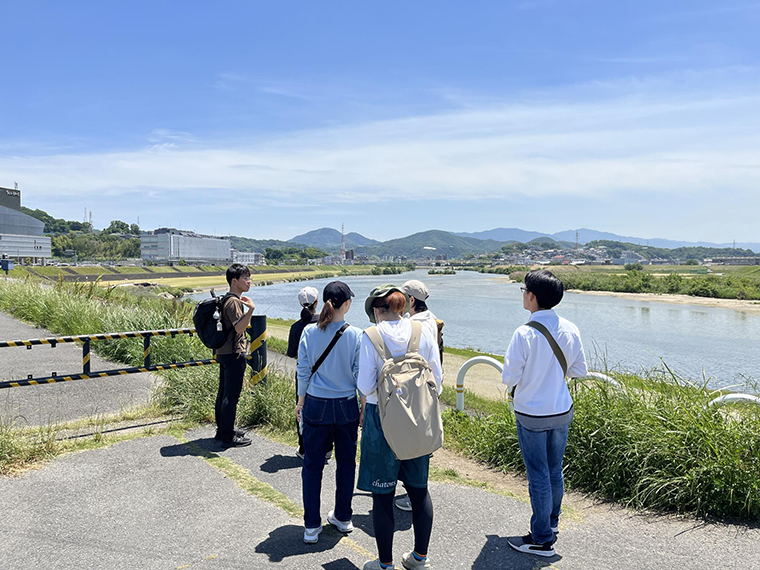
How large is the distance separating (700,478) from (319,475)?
2.79 metres

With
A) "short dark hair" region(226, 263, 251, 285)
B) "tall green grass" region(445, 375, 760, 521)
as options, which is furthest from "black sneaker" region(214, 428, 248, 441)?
"tall green grass" region(445, 375, 760, 521)

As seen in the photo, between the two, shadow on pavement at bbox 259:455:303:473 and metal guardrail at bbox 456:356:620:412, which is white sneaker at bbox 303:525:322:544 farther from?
metal guardrail at bbox 456:356:620:412

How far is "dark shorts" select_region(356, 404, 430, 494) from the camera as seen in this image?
9.91ft

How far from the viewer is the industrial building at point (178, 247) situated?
497 feet

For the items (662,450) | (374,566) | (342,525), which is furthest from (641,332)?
(374,566)

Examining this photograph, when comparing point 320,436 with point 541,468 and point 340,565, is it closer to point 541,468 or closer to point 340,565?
point 340,565

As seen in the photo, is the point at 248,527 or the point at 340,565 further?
the point at 248,527

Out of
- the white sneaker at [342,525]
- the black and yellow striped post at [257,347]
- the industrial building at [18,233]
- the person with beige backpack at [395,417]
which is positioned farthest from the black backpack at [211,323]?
the industrial building at [18,233]

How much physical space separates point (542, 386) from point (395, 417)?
1036mm

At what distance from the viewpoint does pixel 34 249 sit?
106875 mm

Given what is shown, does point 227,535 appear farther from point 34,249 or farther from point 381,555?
point 34,249

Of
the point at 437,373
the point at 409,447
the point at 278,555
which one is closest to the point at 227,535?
the point at 278,555

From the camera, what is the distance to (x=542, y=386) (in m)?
3.36

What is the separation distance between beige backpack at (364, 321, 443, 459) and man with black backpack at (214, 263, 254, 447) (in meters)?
2.59
